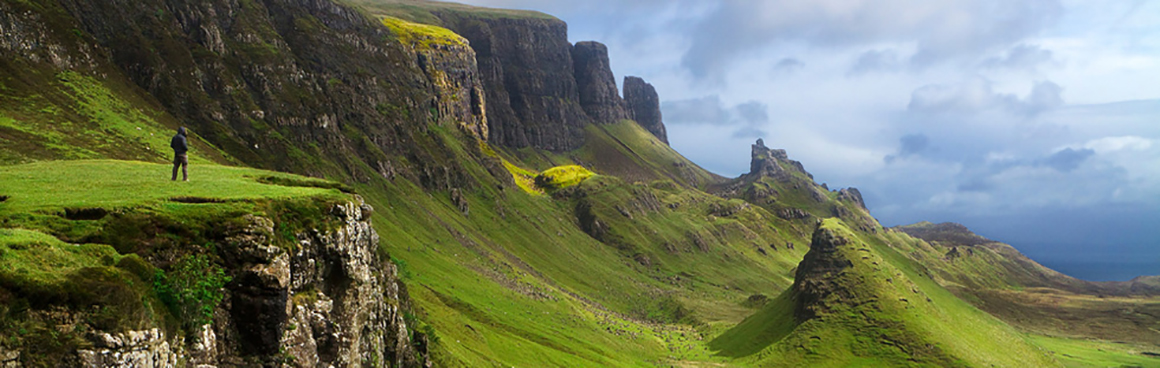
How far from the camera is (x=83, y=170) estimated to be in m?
42.6

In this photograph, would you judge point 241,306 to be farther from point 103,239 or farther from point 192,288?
point 103,239

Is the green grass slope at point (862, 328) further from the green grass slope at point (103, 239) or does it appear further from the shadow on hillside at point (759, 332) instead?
the green grass slope at point (103, 239)

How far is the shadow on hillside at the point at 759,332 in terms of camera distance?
162 meters

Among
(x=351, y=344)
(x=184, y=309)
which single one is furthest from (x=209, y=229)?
(x=351, y=344)

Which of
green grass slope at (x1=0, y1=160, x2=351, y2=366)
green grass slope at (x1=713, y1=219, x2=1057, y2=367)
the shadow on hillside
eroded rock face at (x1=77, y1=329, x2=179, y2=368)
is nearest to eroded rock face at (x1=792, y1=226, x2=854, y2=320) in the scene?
green grass slope at (x1=713, y1=219, x2=1057, y2=367)

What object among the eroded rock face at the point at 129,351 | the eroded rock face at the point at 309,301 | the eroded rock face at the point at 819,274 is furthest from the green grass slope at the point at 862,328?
the eroded rock face at the point at 129,351

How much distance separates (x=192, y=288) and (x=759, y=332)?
547 ft

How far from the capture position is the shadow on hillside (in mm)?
162250

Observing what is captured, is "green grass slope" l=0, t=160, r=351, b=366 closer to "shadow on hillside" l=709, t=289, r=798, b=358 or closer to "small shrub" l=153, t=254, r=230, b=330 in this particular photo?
"small shrub" l=153, t=254, r=230, b=330

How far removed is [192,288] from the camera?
79.0 feet

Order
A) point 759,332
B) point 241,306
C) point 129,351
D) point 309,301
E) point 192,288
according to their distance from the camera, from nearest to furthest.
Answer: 1. point 129,351
2. point 192,288
3. point 241,306
4. point 309,301
5. point 759,332

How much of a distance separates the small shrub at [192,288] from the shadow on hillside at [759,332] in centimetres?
15154

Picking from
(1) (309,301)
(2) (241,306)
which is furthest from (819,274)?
(2) (241,306)

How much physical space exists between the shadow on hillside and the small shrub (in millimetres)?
151538
